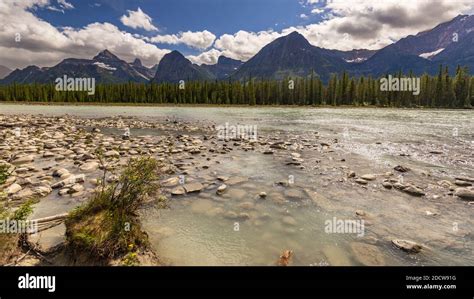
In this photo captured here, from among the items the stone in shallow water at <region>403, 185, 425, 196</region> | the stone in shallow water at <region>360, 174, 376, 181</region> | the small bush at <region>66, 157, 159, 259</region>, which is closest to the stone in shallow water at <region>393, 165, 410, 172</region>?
the stone in shallow water at <region>360, 174, 376, 181</region>

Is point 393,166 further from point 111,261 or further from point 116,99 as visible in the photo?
point 116,99

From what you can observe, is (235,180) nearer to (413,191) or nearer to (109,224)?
(109,224)

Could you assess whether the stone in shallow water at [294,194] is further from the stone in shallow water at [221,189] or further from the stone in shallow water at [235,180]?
the stone in shallow water at [221,189]

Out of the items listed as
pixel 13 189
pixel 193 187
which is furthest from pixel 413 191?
pixel 13 189

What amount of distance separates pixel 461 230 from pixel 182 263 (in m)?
6.35

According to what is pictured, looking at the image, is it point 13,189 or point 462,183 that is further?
point 462,183

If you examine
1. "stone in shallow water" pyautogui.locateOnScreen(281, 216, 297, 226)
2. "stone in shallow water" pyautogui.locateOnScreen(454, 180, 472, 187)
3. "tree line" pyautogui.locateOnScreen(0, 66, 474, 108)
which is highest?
"tree line" pyautogui.locateOnScreen(0, 66, 474, 108)

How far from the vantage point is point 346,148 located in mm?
16094

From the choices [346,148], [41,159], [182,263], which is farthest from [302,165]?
[41,159]

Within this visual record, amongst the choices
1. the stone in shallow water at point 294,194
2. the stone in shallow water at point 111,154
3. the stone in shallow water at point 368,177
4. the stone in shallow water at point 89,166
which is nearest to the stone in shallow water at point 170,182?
the stone in shallow water at point 89,166

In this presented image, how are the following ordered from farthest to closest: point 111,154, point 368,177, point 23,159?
point 111,154, point 23,159, point 368,177

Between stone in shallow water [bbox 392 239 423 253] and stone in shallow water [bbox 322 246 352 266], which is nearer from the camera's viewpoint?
stone in shallow water [bbox 322 246 352 266]

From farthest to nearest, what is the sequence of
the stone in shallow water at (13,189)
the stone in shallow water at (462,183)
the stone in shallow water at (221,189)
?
1. the stone in shallow water at (462,183)
2. the stone in shallow water at (221,189)
3. the stone in shallow water at (13,189)

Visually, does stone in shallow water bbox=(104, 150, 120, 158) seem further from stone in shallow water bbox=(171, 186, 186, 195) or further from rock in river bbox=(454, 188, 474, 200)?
rock in river bbox=(454, 188, 474, 200)
